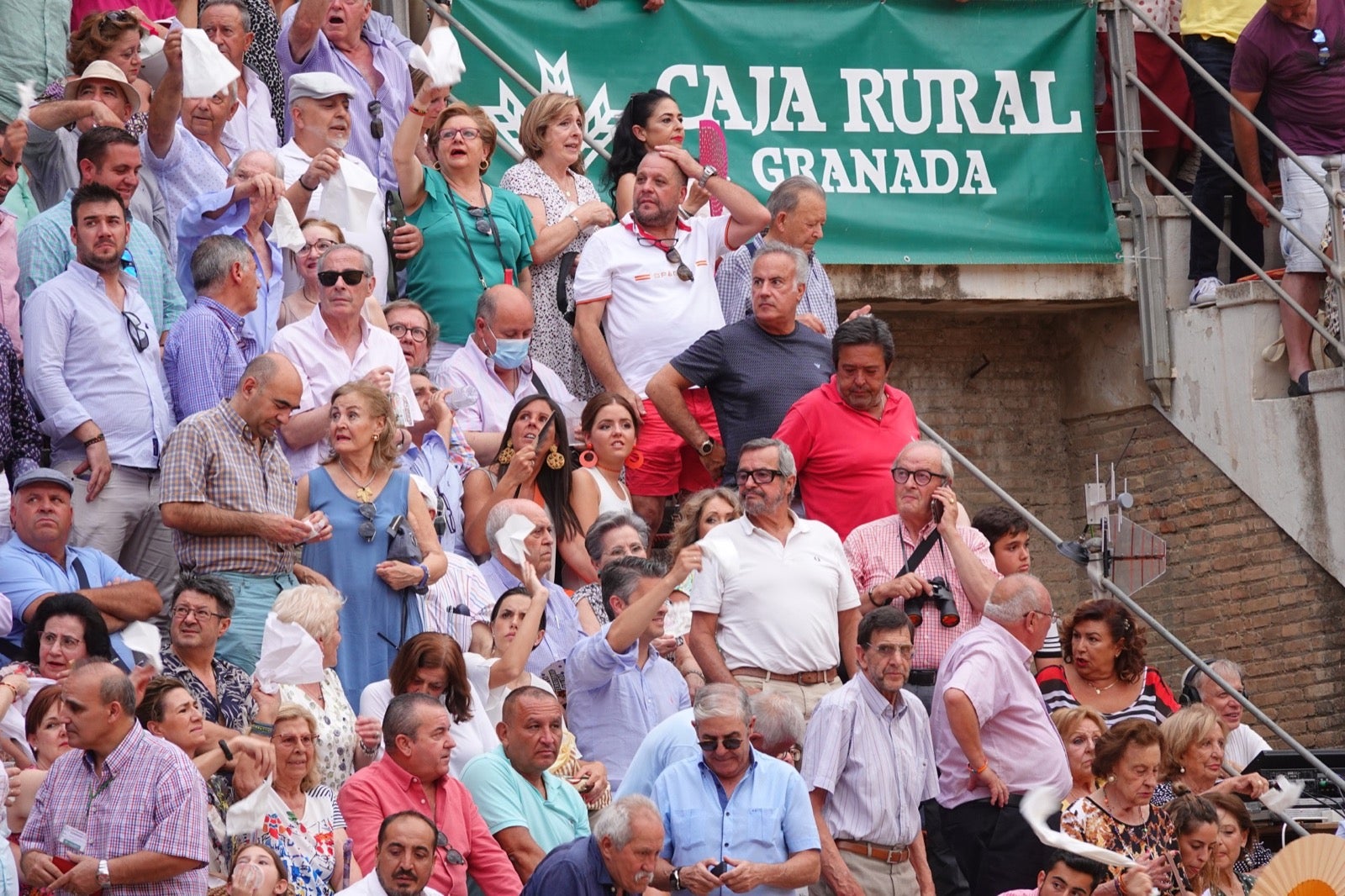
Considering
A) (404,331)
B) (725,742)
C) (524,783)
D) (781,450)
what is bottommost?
(524,783)

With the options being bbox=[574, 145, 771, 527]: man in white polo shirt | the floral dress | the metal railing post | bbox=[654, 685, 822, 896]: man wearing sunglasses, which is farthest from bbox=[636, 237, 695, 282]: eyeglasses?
the metal railing post

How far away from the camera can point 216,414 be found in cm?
767

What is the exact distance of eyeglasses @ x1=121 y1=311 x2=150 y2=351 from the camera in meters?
8.12

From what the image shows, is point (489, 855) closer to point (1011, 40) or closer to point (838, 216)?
point (838, 216)

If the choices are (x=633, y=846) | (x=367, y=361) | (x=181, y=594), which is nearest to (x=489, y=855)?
(x=633, y=846)

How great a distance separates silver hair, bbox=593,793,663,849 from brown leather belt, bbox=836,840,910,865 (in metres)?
1.15

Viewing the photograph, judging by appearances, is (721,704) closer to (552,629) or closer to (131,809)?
(552,629)

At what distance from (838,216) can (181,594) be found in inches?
236

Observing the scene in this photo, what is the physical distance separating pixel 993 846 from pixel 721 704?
138cm

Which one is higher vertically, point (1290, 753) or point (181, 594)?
point (181, 594)

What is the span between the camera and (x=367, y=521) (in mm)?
7832

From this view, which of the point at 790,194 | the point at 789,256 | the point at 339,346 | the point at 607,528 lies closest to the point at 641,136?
the point at 790,194

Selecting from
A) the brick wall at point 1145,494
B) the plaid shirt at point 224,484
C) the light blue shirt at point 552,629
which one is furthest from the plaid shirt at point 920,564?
the brick wall at point 1145,494

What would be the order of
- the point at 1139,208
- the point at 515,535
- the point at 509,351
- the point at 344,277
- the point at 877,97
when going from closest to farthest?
1. the point at 515,535
2. the point at 344,277
3. the point at 509,351
4. the point at 877,97
5. the point at 1139,208
